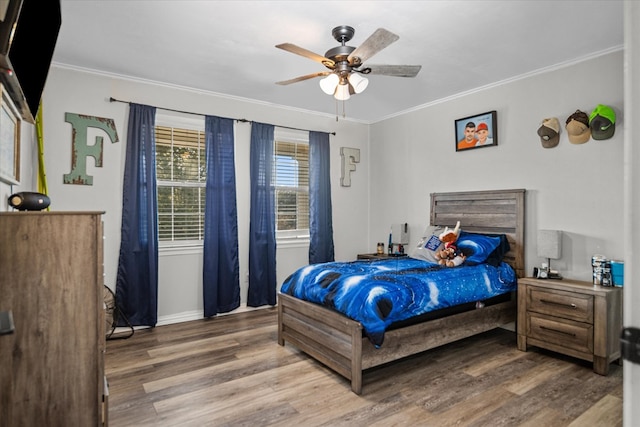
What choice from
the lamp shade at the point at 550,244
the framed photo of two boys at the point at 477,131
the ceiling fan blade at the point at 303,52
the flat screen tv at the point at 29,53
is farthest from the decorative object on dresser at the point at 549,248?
the flat screen tv at the point at 29,53

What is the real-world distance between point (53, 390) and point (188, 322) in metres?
2.49

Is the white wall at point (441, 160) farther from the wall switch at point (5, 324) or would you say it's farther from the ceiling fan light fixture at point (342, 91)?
the ceiling fan light fixture at point (342, 91)

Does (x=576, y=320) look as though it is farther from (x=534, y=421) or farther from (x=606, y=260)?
(x=534, y=421)

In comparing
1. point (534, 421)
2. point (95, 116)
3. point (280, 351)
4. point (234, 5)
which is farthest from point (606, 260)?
point (95, 116)

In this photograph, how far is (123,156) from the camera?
3.78 m

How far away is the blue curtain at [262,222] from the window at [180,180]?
0.59 metres

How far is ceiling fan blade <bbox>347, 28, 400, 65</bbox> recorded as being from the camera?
2199 mm

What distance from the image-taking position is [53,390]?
165 centimetres

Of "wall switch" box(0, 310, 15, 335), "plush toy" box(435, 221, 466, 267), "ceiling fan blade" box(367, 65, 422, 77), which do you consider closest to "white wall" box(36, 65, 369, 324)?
"plush toy" box(435, 221, 466, 267)

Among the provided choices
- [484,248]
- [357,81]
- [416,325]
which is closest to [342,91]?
[357,81]

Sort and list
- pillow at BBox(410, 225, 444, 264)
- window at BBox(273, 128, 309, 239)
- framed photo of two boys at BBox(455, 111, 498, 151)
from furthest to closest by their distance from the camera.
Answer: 1. window at BBox(273, 128, 309, 239)
2. framed photo of two boys at BBox(455, 111, 498, 151)
3. pillow at BBox(410, 225, 444, 264)

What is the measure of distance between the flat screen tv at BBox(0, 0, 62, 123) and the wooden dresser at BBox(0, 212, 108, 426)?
24.9 inches

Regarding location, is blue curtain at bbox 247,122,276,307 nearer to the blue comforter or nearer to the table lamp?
the blue comforter

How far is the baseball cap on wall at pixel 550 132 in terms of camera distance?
3439 mm
